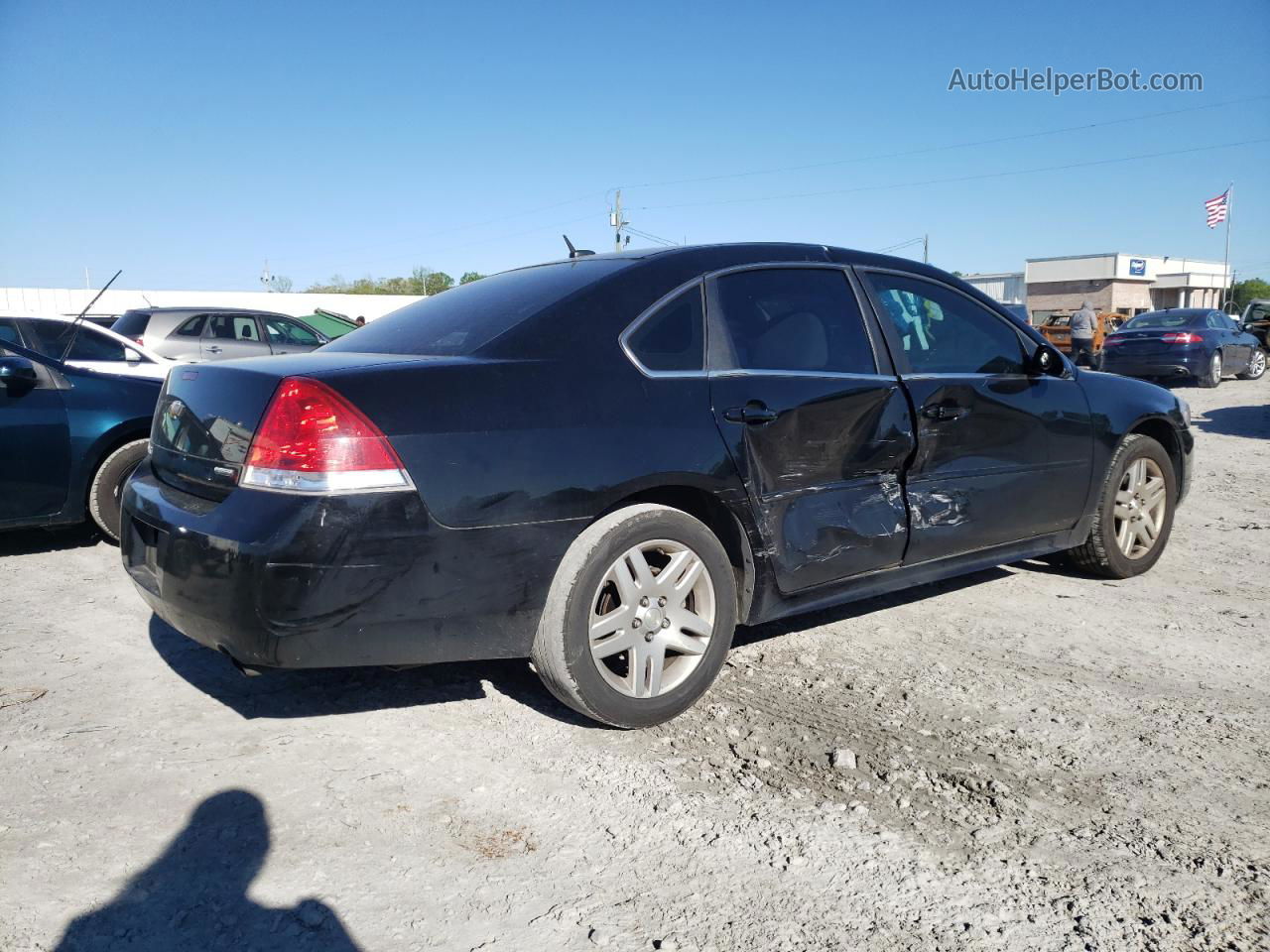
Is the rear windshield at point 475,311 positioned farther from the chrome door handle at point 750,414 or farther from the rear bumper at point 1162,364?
the rear bumper at point 1162,364

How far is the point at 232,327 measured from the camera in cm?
1344

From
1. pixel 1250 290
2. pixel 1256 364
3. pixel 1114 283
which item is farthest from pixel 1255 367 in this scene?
pixel 1250 290

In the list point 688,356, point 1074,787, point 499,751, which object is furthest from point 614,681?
point 1074,787

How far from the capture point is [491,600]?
2.85 meters

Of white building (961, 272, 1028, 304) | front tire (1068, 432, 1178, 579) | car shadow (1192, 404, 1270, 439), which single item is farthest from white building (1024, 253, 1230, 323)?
front tire (1068, 432, 1178, 579)

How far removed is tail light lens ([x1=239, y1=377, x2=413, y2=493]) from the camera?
8.75 feet

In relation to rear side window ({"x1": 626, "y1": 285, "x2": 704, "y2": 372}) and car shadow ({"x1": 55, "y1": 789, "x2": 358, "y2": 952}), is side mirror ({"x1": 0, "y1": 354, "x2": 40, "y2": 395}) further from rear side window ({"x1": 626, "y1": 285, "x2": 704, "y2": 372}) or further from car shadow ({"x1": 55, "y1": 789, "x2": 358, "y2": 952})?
rear side window ({"x1": 626, "y1": 285, "x2": 704, "y2": 372})

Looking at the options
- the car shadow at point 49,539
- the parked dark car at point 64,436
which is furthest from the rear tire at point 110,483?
the car shadow at point 49,539

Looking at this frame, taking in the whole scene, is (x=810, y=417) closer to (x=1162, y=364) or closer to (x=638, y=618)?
(x=638, y=618)

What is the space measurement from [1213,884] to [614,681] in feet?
5.43

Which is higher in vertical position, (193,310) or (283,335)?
(193,310)

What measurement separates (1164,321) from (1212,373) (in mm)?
1444

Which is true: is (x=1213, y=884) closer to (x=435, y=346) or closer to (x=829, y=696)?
(x=829, y=696)

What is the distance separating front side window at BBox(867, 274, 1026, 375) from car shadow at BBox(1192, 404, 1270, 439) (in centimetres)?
768
